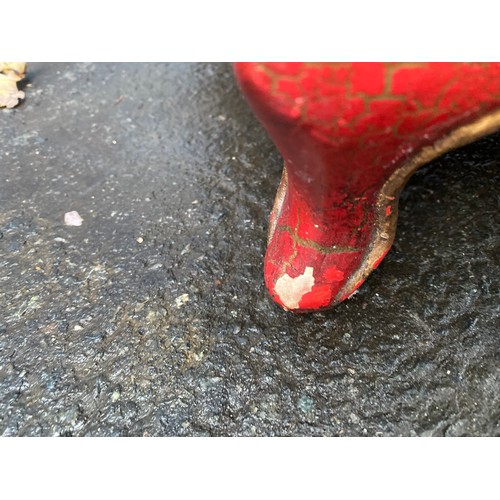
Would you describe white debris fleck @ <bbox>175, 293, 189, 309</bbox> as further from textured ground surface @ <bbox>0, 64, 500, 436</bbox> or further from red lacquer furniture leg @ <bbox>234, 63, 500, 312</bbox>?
red lacquer furniture leg @ <bbox>234, 63, 500, 312</bbox>

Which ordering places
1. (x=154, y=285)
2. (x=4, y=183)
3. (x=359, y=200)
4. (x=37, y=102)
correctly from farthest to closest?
(x=37, y=102)
(x=4, y=183)
(x=154, y=285)
(x=359, y=200)

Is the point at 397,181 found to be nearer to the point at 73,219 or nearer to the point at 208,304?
the point at 208,304

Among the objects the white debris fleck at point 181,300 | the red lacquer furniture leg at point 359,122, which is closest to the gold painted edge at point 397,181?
the red lacquer furniture leg at point 359,122

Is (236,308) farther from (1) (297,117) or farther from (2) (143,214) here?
(1) (297,117)

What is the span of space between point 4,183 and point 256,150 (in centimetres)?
66

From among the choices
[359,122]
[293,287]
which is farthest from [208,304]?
[359,122]

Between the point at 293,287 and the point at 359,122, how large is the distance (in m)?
0.38

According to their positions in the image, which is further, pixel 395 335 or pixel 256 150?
pixel 256 150

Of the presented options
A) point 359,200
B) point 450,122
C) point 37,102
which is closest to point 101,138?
point 37,102

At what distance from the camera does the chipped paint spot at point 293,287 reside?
2.88ft

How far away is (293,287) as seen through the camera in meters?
0.89

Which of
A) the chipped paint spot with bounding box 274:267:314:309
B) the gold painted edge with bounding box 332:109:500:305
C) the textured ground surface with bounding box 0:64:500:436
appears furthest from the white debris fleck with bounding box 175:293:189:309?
the gold painted edge with bounding box 332:109:500:305

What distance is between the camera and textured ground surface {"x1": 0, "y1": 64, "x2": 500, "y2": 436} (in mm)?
858

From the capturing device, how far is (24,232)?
113cm
